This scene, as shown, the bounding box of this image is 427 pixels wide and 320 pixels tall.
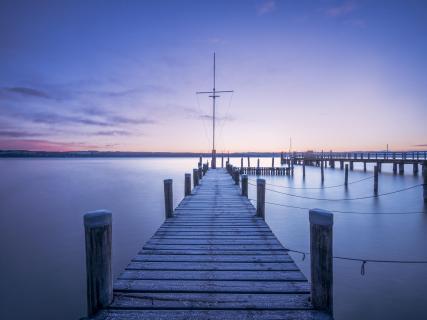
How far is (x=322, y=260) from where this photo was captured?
10.2 feet

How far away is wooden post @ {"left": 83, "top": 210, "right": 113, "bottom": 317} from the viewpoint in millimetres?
3125

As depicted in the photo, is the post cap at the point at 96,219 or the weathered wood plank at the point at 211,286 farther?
the weathered wood plank at the point at 211,286

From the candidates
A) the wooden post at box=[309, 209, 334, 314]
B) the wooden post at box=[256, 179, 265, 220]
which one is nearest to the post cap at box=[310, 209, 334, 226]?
the wooden post at box=[309, 209, 334, 314]

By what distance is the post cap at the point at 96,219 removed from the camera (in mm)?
3133

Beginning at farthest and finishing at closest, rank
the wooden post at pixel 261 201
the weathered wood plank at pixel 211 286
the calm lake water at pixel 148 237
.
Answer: the wooden post at pixel 261 201
the calm lake water at pixel 148 237
the weathered wood plank at pixel 211 286

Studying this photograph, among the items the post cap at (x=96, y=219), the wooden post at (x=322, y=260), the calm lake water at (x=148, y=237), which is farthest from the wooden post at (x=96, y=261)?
the calm lake water at (x=148, y=237)

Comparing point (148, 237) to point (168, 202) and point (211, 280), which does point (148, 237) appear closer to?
point (168, 202)

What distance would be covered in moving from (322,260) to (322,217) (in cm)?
53

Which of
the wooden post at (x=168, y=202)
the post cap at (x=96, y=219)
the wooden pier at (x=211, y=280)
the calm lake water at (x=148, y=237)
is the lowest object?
the calm lake water at (x=148, y=237)

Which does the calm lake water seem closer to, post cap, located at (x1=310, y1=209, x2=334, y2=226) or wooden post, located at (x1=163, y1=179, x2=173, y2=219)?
wooden post, located at (x1=163, y1=179, x2=173, y2=219)

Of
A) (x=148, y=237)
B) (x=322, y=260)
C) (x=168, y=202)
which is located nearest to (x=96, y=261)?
(x=322, y=260)

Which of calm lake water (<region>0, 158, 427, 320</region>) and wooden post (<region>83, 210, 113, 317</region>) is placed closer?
wooden post (<region>83, 210, 113, 317</region>)

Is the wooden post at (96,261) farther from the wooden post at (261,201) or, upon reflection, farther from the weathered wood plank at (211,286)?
the wooden post at (261,201)

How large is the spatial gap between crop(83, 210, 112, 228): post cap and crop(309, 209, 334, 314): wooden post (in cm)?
258
